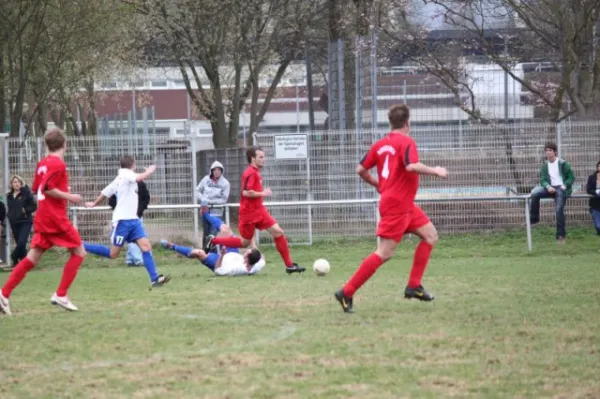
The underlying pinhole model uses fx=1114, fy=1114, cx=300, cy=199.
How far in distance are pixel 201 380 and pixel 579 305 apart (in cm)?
478

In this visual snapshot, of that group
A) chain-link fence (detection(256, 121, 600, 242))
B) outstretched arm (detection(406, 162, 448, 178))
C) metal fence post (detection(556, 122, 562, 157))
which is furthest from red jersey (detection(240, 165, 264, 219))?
metal fence post (detection(556, 122, 562, 157))

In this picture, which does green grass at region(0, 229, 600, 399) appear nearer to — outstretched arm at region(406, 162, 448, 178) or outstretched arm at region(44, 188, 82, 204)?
outstretched arm at region(44, 188, 82, 204)

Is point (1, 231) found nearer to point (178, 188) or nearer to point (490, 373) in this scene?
point (178, 188)

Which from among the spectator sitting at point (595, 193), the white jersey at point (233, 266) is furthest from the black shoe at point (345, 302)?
the spectator sitting at point (595, 193)

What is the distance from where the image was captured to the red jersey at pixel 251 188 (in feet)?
50.6

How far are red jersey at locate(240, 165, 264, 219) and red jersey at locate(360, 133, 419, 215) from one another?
5035 mm

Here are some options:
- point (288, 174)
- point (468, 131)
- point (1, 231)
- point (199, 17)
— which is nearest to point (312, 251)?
point (288, 174)

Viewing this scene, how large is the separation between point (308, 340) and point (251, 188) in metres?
6.83

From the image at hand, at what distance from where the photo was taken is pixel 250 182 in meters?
15.4

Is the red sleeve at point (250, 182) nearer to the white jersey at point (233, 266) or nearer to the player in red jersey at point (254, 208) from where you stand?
the player in red jersey at point (254, 208)

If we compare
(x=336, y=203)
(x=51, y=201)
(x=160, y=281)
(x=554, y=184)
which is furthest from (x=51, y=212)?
(x=554, y=184)

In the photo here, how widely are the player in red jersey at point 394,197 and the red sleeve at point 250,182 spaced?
4.85m

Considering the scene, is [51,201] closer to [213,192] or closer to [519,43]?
[213,192]

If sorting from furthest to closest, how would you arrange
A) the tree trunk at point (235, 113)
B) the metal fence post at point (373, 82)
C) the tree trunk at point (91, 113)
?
the tree trunk at point (91, 113)
the tree trunk at point (235, 113)
the metal fence post at point (373, 82)
